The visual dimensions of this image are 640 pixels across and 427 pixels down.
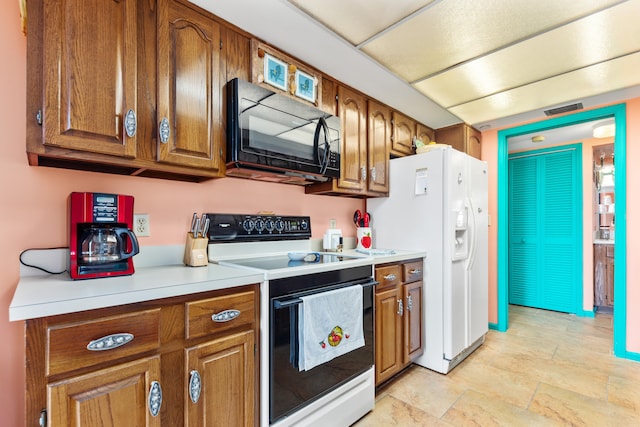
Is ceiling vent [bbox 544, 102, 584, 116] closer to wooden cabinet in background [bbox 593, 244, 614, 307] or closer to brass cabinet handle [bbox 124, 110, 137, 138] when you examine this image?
wooden cabinet in background [bbox 593, 244, 614, 307]

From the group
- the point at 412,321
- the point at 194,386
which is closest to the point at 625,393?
the point at 412,321

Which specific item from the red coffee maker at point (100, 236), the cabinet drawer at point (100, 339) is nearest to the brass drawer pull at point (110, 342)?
the cabinet drawer at point (100, 339)

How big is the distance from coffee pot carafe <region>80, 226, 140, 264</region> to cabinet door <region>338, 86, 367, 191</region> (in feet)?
4.51

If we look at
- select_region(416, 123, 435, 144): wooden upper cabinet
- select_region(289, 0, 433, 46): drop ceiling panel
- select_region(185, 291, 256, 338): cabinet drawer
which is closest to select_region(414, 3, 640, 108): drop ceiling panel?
select_region(416, 123, 435, 144): wooden upper cabinet

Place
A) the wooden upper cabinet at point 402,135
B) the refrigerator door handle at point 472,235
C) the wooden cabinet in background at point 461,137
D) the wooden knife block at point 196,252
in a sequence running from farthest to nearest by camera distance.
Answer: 1. the wooden cabinet in background at point 461,137
2. the wooden upper cabinet at point 402,135
3. the refrigerator door handle at point 472,235
4. the wooden knife block at point 196,252

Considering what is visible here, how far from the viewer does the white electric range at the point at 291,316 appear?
1.42 metres

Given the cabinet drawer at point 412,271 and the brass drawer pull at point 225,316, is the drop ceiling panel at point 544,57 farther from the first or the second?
the brass drawer pull at point 225,316

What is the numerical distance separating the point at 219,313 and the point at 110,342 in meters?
0.37

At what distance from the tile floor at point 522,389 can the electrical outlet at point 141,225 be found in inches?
63.2

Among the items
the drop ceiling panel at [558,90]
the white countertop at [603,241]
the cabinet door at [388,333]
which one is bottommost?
the cabinet door at [388,333]

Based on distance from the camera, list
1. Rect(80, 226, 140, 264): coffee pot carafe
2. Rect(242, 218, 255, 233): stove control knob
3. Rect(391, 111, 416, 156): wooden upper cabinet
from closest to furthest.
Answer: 1. Rect(80, 226, 140, 264): coffee pot carafe
2. Rect(242, 218, 255, 233): stove control knob
3. Rect(391, 111, 416, 156): wooden upper cabinet

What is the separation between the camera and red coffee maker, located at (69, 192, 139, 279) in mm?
1253

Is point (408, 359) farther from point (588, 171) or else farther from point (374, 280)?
point (588, 171)

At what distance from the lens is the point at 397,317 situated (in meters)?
2.23
